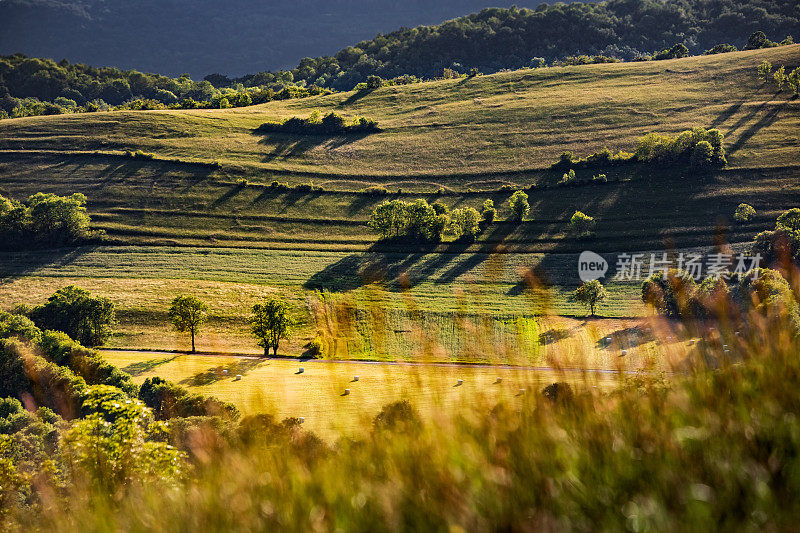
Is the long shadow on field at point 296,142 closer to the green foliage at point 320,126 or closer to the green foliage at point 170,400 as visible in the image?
the green foliage at point 320,126

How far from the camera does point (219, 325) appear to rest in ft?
228

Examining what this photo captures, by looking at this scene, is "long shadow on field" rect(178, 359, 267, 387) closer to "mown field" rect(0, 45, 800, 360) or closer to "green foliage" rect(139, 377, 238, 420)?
"green foliage" rect(139, 377, 238, 420)

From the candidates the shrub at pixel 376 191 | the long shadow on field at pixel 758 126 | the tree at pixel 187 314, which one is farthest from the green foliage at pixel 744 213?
the tree at pixel 187 314

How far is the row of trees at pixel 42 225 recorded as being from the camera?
92.2 m

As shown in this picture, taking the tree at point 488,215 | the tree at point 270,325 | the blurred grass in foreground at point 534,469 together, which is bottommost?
the tree at point 270,325

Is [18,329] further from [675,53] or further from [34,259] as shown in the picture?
[675,53]

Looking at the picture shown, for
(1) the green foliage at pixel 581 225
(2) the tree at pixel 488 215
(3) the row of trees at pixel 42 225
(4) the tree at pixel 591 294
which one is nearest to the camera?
(4) the tree at pixel 591 294

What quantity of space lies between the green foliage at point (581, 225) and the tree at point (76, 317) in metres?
73.2

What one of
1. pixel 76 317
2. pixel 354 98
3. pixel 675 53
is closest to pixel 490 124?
pixel 354 98

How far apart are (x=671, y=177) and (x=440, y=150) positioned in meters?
49.4

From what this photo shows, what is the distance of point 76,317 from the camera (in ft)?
210

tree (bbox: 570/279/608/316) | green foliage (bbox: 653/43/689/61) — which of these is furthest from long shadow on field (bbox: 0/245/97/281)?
green foliage (bbox: 653/43/689/61)

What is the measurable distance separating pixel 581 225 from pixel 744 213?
26.7 meters

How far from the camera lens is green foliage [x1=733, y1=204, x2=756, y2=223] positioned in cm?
9019
